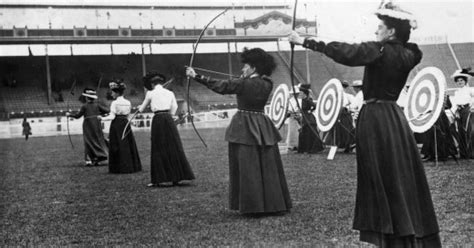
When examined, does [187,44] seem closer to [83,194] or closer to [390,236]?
[83,194]

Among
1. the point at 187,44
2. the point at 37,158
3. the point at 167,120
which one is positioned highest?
the point at 187,44

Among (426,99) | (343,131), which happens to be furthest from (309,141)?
(426,99)

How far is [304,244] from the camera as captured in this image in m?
4.59

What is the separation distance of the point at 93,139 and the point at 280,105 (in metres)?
4.23

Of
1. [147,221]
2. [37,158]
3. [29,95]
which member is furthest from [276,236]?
[29,95]

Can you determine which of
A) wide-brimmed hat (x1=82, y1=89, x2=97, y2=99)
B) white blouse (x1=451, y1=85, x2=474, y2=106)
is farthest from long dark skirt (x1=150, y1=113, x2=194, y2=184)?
white blouse (x1=451, y1=85, x2=474, y2=106)

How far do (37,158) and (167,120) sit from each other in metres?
8.17

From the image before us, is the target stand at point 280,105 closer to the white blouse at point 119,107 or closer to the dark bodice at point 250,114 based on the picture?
the white blouse at point 119,107

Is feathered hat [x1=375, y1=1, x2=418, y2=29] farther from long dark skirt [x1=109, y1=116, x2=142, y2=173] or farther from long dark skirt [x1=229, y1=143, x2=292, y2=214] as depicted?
long dark skirt [x1=109, y1=116, x2=142, y2=173]

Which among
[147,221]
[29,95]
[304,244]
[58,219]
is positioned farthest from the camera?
[29,95]

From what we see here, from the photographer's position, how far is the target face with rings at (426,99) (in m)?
8.42

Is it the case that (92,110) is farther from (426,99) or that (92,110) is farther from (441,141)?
(426,99)

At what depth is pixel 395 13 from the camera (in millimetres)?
4055

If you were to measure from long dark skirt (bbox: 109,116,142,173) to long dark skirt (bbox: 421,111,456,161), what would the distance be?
5.36m
